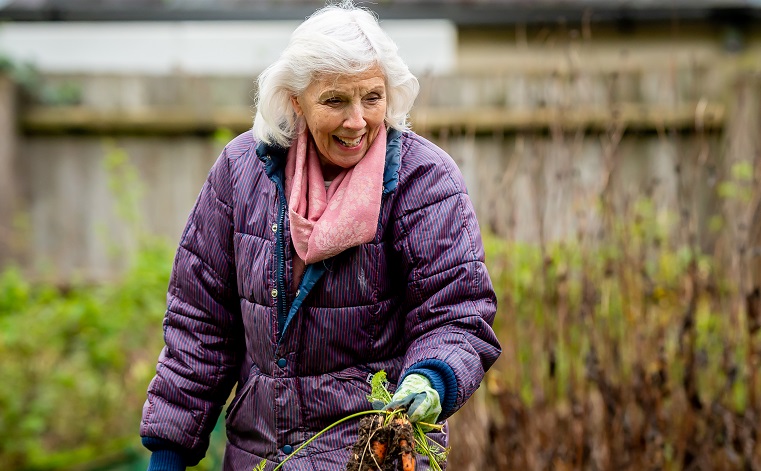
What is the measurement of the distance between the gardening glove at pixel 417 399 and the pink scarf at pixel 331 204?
35 centimetres

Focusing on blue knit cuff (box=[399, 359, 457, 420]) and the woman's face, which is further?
the woman's face

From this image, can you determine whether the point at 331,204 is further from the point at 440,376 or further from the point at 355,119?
the point at 440,376

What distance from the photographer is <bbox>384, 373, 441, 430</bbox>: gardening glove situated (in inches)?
80.9

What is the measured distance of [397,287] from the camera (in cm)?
235

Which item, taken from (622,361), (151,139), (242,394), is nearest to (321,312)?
(242,394)

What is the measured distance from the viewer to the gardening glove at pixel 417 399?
80.9 inches

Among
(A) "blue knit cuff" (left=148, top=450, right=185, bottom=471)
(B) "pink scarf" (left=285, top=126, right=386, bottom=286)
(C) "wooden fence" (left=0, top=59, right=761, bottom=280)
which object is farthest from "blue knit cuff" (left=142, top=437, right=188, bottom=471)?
(C) "wooden fence" (left=0, top=59, right=761, bottom=280)

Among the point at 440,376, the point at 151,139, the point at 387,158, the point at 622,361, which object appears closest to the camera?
the point at 440,376

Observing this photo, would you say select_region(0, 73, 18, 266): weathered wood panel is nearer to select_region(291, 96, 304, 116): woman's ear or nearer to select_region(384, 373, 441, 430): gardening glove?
select_region(291, 96, 304, 116): woman's ear

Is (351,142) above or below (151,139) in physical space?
above

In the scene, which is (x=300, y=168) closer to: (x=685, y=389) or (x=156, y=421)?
(x=156, y=421)

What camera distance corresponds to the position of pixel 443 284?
2.24 m

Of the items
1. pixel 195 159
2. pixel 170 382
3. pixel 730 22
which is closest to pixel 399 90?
pixel 170 382

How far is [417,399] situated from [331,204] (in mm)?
511
